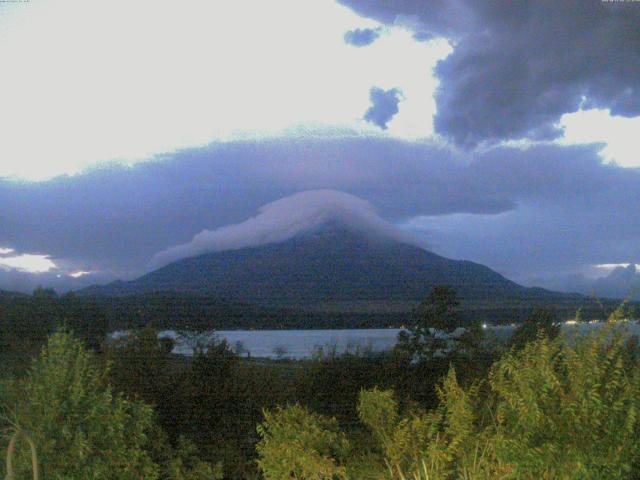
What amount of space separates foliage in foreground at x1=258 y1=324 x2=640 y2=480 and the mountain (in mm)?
2308

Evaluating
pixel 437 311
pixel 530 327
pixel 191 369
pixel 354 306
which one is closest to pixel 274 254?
pixel 354 306

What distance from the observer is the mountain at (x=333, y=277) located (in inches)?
281

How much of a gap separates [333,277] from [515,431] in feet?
13.5

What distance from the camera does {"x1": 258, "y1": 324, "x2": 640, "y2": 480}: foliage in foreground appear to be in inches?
135

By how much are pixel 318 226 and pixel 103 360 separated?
3.57 metres

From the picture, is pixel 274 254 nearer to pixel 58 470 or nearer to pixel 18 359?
pixel 18 359

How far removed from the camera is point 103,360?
5.49 metres

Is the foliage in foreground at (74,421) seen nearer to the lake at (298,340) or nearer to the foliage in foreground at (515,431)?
the foliage in foreground at (515,431)

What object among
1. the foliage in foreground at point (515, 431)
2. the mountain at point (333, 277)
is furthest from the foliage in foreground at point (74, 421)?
the mountain at point (333, 277)

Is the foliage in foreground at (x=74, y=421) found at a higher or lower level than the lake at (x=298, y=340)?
lower

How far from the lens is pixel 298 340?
250 inches

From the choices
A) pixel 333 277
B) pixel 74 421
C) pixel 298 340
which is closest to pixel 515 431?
pixel 74 421

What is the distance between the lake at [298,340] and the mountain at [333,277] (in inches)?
20.3

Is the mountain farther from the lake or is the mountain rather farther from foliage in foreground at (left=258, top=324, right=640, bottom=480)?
foliage in foreground at (left=258, top=324, right=640, bottom=480)
